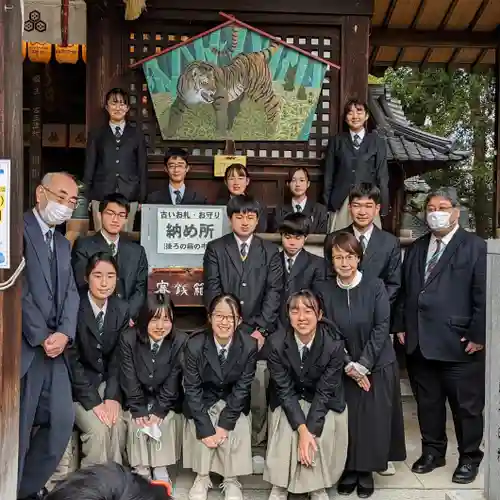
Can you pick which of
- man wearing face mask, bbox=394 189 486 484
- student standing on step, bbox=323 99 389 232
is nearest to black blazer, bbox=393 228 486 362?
man wearing face mask, bbox=394 189 486 484

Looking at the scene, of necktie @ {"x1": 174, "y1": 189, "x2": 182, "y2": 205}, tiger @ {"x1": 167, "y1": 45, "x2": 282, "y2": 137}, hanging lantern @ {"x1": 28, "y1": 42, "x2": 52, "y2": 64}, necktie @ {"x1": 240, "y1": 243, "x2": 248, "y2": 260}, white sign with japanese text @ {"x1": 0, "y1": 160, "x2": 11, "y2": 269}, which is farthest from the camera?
hanging lantern @ {"x1": 28, "y1": 42, "x2": 52, "y2": 64}

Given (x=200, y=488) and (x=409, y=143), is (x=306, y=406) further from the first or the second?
(x=409, y=143)

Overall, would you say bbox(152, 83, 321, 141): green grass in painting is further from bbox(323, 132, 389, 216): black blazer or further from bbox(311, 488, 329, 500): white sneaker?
bbox(311, 488, 329, 500): white sneaker

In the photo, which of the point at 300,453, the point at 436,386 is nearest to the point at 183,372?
the point at 300,453

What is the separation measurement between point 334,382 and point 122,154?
3654 millimetres

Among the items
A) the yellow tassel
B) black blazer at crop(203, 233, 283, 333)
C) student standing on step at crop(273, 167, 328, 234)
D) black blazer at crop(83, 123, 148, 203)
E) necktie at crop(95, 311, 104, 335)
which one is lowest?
necktie at crop(95, 311, 104, 335)

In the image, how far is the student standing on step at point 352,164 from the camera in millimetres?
7238

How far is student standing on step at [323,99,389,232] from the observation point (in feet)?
23.7

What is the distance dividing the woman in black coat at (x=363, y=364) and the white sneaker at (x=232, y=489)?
31.5 inches

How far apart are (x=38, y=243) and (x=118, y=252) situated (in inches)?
54.1

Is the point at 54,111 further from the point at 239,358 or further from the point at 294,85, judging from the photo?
the point at 239,358

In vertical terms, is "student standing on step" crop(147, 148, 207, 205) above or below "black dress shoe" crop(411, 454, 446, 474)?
above

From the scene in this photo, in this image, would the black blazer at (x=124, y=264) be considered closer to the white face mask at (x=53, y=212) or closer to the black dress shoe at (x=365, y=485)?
the white face mask at (x=53, y=212)

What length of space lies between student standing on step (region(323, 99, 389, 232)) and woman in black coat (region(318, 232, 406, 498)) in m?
2.08
